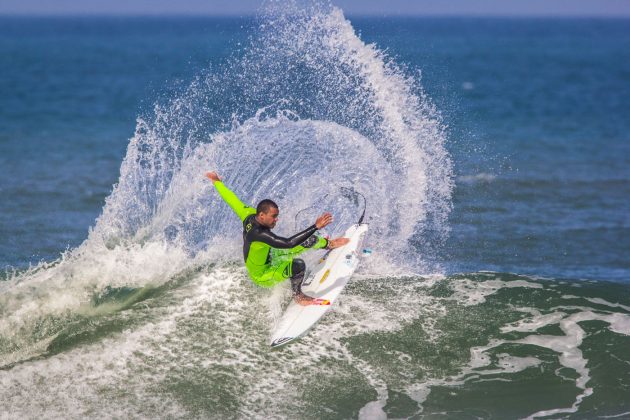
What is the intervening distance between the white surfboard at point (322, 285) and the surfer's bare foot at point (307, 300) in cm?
5

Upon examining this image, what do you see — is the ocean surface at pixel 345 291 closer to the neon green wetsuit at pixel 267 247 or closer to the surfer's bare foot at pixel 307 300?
the surfer's bare foot at pixel 307 300

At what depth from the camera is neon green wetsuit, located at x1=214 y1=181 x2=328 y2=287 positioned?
360 inches

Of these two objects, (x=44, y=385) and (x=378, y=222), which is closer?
(x=44, y=385)

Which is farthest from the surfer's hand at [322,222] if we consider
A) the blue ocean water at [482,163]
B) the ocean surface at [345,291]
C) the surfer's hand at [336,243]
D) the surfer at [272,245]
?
the blue ocean water at [482,163]

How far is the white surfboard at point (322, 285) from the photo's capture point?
374 inches

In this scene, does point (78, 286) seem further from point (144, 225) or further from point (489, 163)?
point (489, 163)

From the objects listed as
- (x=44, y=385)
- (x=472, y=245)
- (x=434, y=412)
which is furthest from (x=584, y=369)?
(x=44, y=385)

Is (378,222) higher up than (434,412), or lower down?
higher up

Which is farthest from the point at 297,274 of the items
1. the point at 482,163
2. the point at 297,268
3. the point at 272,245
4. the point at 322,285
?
the point at 482,163

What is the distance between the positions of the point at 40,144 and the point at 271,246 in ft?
59.9

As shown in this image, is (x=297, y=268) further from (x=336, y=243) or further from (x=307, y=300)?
(x=336, y=243)

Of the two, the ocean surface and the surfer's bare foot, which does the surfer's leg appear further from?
the ocean surface

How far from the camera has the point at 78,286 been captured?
34.7ft

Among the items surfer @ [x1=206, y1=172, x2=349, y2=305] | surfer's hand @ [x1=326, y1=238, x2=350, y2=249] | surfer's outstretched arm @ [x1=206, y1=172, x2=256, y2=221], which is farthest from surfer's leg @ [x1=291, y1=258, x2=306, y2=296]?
surfer's outstretched arm @ [x1=206, y1=172, x2=256, y2=221]
